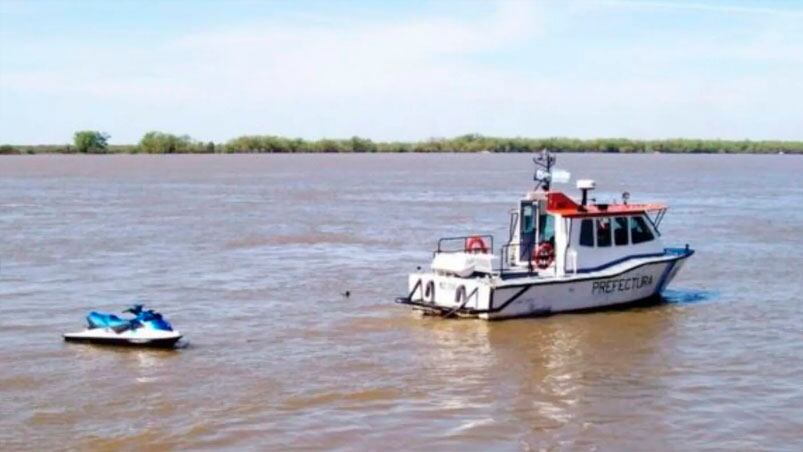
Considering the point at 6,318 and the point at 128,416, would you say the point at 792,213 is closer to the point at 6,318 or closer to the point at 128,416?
the point at 6,318

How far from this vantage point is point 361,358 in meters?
17.6

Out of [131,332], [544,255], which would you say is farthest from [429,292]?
[131,332]

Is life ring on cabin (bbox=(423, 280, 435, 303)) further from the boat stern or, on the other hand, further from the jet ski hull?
the jet ski hull

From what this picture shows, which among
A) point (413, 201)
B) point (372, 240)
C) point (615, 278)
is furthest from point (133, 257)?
point (413, 201)

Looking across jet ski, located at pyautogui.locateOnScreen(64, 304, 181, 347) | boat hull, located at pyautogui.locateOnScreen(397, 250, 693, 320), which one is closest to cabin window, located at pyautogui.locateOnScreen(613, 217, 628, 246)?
boat hull, located at pyautogui.locateOnScreen(397, 250, 693, 320)

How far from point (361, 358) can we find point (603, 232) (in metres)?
6.29

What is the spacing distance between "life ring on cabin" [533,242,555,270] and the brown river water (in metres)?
1.20

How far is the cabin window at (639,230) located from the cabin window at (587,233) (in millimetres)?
1126

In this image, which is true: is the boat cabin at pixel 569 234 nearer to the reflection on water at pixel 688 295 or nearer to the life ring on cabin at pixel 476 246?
the life ring on cabin at pixel 476 246

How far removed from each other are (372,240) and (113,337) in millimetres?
16641

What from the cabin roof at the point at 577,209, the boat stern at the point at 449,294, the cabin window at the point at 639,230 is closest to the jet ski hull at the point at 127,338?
the boat stern at the point at 449,294

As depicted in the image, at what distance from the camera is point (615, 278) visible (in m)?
21.3

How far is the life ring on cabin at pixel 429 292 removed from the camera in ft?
68.7

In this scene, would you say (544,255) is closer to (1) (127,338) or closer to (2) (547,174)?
(2) (547,174)
